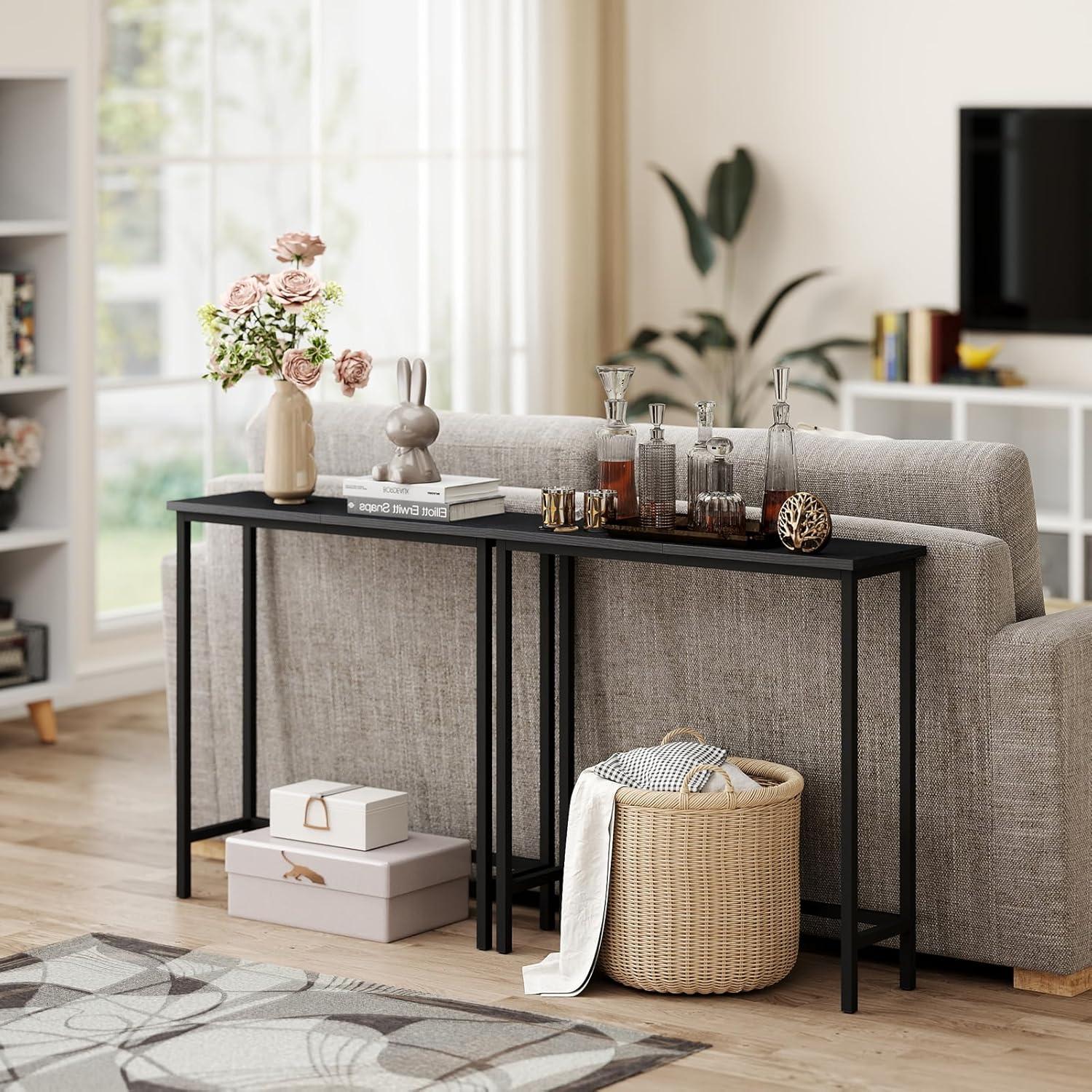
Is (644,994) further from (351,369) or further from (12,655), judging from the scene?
(12,655)

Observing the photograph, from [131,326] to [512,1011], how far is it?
353 cm

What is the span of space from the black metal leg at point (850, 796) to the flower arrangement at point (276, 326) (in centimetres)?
111

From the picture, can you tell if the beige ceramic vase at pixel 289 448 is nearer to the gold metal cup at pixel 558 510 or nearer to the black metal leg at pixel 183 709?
the black metal leg at pixel 183 709

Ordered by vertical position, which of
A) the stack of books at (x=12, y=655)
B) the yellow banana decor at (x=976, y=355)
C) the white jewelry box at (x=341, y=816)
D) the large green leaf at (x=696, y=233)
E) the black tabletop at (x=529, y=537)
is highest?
the large green leaf at (x=696, y=233)

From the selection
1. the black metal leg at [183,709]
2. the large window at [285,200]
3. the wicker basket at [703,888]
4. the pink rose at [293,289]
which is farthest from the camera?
the large window at [285,200]

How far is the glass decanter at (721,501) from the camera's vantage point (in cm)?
338

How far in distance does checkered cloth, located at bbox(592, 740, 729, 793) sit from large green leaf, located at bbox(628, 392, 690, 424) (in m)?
3.58

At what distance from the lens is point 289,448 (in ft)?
12.6

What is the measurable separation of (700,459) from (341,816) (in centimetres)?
93

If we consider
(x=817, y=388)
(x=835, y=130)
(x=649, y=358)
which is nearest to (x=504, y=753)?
(x=817, y=388)


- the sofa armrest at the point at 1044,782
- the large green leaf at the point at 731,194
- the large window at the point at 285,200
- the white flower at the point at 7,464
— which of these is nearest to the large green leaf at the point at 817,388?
→ the large green leaf at the point at 731,194

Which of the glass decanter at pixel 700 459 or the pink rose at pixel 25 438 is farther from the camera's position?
the pink rose at pixel 25 438

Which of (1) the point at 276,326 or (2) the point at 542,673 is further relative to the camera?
(1) the point at 276,326

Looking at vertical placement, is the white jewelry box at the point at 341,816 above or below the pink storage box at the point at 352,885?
above
